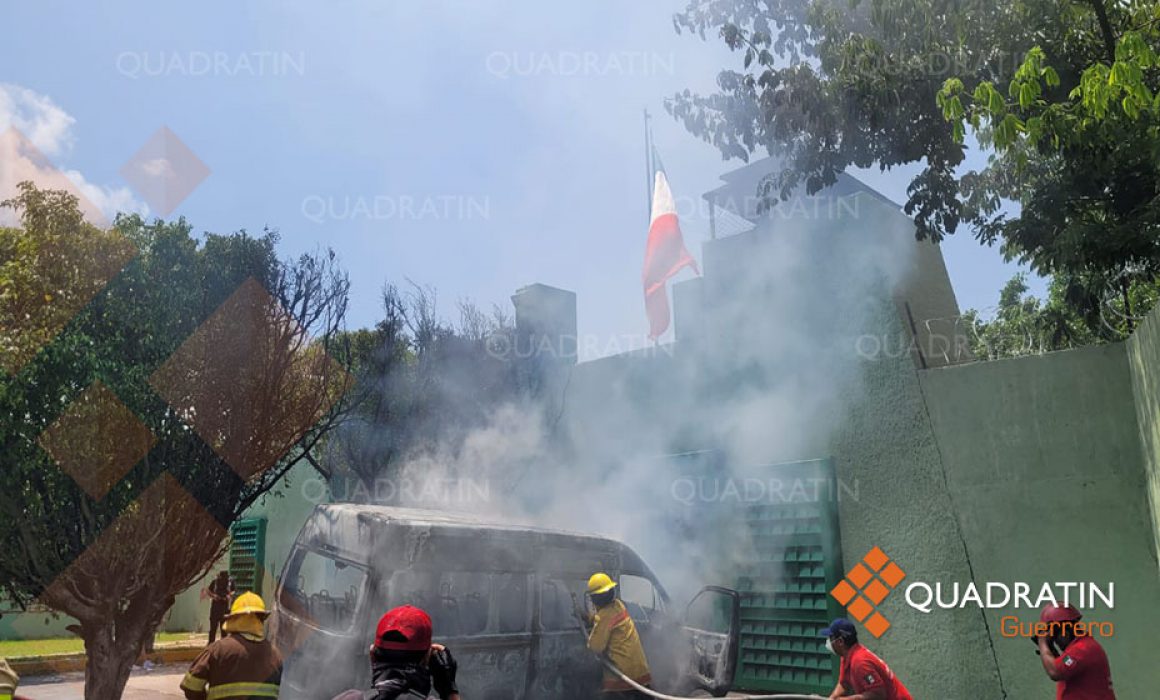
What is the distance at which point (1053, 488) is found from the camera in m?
8.30

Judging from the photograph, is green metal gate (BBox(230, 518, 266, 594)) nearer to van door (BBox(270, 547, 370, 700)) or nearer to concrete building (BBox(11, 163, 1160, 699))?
concrete building (BBox(11, 163, 1160, 699))

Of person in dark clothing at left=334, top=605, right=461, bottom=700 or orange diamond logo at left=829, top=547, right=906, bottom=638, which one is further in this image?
orange diamond logo at left=829, top=547, right=906, bottom=638

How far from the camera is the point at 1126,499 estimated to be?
7.82 m

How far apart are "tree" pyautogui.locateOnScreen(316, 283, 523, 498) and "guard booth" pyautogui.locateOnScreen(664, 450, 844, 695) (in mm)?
4134

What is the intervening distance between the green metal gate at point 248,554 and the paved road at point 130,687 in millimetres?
3604

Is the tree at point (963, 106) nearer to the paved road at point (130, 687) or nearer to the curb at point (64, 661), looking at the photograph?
the paved road at point (130, 687)

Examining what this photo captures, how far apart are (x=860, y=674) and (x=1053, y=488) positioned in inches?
162

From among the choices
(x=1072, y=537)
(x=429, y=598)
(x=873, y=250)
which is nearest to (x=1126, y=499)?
(x=1072, y=537)

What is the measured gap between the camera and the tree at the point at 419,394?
1373 centimetres

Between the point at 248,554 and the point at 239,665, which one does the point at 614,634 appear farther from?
the point at 248,554

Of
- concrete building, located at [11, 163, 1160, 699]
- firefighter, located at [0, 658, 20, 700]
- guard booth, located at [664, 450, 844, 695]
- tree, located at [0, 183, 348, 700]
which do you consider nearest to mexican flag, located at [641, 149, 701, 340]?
concrete building, located at [11, 163, 1160, 699]

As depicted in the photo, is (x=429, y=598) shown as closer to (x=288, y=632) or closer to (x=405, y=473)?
(x=288, y=632)

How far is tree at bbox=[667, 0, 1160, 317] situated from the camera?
7543 mm

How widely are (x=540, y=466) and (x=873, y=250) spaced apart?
610 cm
